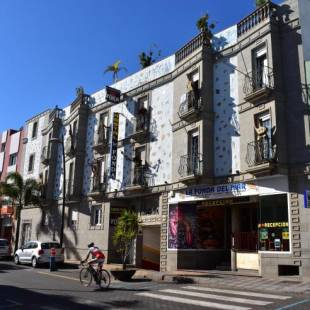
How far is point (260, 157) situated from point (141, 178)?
8.58 metres

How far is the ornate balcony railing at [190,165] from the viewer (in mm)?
19453

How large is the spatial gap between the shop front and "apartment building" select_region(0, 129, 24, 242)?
23.8 metres

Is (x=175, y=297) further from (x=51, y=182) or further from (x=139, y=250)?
(x=51, y=182)

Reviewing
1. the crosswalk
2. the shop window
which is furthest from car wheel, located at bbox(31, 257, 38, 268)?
the shop window

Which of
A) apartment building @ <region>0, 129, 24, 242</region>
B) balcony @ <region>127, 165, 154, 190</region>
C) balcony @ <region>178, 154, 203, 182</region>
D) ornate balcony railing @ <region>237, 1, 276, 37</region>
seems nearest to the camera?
Result: ornate balcony railing @ <region>237, 1, 276, 37</region>

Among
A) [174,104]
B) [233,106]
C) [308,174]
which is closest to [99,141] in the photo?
[174,104]

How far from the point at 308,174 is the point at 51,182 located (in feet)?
77.2

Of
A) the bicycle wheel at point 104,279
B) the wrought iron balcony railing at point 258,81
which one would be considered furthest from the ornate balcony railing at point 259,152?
the bicycle wheel at point 104,279

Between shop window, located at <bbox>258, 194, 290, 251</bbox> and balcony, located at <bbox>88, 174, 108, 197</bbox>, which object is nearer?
shop window, located at <bbox>258, 194, 290, 251</bbox>

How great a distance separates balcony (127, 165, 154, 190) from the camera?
75.8ft

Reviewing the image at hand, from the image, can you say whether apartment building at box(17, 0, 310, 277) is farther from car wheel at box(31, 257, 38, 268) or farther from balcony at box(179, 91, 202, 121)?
car wheel at box(31, 257, 38, 268)

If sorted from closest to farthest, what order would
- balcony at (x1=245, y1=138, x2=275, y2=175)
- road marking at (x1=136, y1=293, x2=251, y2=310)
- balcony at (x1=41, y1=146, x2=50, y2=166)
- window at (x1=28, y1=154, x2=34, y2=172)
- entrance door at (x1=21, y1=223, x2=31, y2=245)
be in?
road marking at (x1=136, y1=293, x2=251, y2=310)
balcony at (x1=245, y1=138, x2=275, y2=175)
balcony at (x1=41, y1=146, x2=50, y2=166)
entrance door at (x1=21, y1=223, x2=31, y2=245)
window at (x1=28, y1=154, x2=34, y2=172)

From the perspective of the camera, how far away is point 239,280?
15773 mm

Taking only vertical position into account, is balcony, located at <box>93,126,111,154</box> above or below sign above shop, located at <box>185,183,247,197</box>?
above
